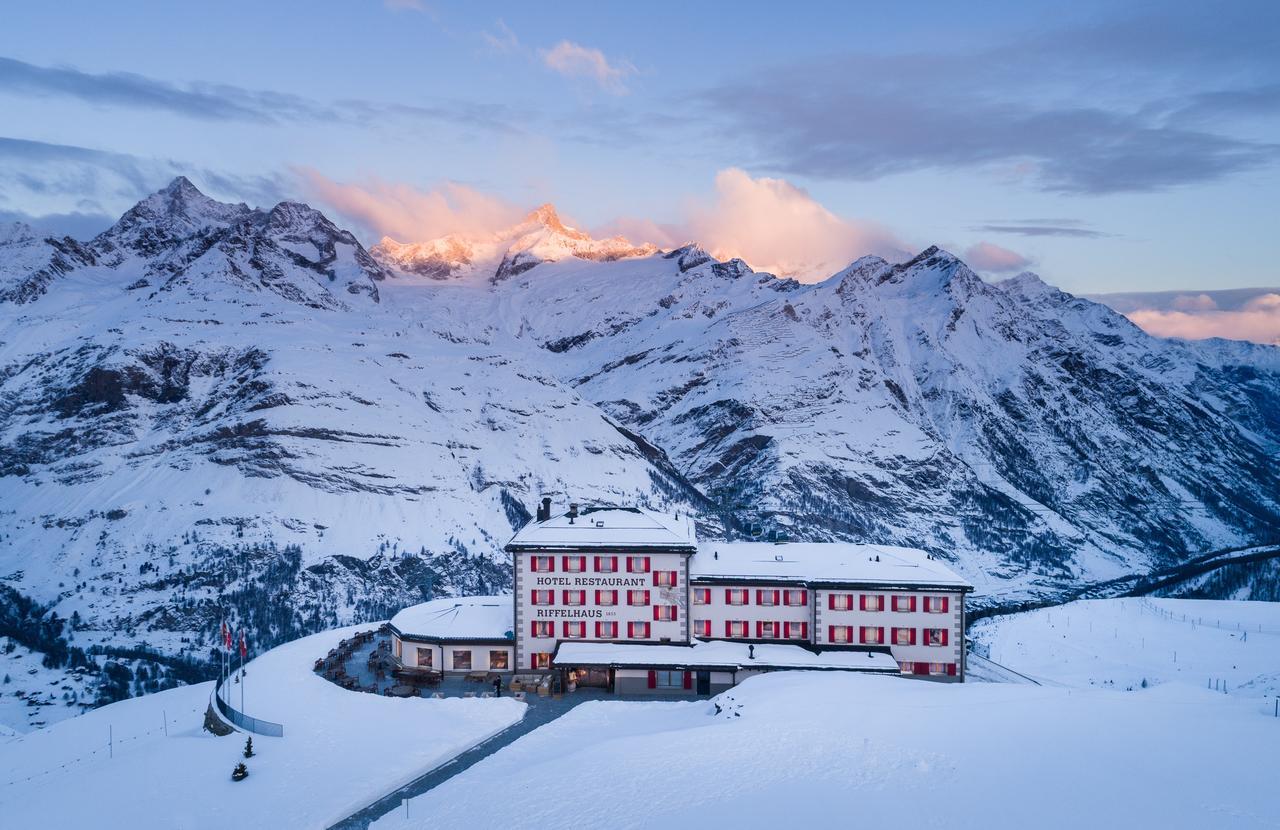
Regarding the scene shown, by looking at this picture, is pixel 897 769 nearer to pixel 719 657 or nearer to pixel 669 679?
pixel 719 657

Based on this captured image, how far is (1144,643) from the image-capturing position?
12962 cm

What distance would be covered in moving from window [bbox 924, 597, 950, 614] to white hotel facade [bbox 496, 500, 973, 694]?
0.29ft

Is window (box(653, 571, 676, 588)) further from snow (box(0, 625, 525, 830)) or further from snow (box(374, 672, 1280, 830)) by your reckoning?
snow (box(374, 672, 1280, 830))

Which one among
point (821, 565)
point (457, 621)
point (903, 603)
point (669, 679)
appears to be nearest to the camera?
point (669, 679)

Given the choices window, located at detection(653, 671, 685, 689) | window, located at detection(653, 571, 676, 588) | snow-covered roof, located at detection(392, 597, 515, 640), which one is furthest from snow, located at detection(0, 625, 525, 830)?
window, located at detection(653, 571, 676, 588)

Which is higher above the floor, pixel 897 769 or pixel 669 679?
pixel 897 769

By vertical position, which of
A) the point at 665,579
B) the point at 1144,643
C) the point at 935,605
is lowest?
the point at 1144,643

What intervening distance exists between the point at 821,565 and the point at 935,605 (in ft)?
35.5

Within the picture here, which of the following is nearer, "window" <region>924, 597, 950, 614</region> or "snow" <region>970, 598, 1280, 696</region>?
"window" <region>924, 597, 950, 614</region>

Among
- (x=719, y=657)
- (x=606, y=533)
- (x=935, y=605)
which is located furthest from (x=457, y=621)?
(x=935, y=605)

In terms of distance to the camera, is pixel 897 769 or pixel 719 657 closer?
pixel 897 769

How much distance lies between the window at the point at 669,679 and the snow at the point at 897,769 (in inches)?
563

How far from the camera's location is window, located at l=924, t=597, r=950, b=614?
83000mm

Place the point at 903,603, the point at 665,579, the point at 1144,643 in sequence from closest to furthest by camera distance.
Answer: the point at 903,603, the point at 665,579, the point at 1144,643
